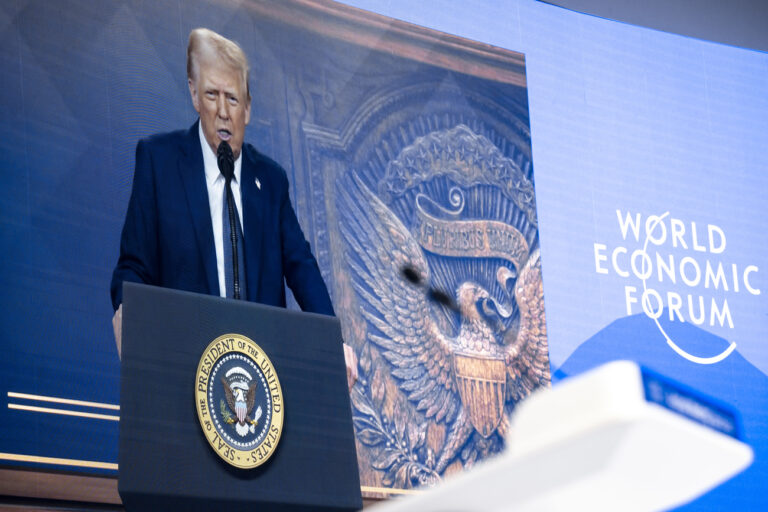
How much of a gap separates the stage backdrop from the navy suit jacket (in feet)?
0.35

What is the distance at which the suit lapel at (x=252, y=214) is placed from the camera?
4625 millimetres

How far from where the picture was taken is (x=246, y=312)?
87.6 inches

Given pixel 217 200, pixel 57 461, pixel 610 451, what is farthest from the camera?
pixel 217 200

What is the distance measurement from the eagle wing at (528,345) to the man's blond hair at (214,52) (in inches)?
74.2

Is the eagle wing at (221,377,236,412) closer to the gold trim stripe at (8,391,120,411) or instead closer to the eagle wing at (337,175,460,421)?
the gold trim stripe at (8,391,120,411)

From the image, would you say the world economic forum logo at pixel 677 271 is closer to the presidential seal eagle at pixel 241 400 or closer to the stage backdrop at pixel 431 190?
the stage backdrop at pixel 431 190

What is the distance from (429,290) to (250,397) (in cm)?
377

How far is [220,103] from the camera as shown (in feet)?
17.5

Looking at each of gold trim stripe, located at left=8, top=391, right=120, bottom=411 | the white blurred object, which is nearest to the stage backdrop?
gold trim stripe, located at left=8, top=391, right=120, bottom=411

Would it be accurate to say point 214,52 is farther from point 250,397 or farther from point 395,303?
point 250,397

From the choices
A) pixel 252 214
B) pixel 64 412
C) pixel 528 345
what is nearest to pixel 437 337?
pixel 528 345

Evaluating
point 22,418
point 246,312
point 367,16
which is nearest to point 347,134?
point 367,16

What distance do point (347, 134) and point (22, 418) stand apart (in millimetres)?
2306

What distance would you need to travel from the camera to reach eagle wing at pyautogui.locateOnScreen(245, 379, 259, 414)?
6.98 feet
